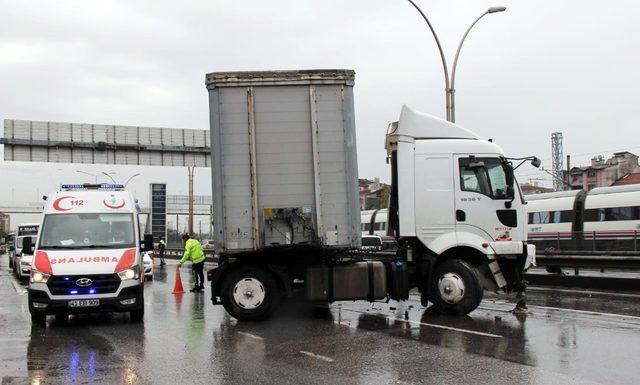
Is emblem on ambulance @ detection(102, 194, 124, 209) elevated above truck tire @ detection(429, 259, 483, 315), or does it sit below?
above

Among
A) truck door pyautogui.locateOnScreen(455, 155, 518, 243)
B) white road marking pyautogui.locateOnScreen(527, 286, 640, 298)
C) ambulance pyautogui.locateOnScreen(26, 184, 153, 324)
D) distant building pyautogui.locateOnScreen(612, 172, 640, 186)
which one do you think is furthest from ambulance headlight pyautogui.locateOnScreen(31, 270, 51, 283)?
distant building pyautogui.locateOnScreen(612, 172, 640, 186)

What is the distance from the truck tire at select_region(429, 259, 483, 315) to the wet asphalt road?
0.28 metres

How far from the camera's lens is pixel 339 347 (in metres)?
8.27

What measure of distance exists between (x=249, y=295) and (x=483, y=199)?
4452mm

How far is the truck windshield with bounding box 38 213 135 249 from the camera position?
36.7 ft

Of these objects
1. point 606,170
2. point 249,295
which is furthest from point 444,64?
point 606,170

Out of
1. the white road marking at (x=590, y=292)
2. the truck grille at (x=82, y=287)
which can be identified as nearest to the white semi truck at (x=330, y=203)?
the truck grille at (x=82, y=287)

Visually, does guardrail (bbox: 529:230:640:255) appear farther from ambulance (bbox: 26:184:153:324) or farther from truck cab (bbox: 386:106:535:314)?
ambulance (bbox: 26:184:153:324)

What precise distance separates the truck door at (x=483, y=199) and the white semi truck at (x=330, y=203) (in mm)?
18

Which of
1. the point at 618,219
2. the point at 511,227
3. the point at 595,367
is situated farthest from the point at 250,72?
the point at 618,219

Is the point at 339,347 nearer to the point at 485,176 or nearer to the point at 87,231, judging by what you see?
the point at 485,176

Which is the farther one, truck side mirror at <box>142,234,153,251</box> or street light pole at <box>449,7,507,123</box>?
street light pole at <box>449,7,507,123</box>

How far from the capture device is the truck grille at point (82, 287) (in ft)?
33.6

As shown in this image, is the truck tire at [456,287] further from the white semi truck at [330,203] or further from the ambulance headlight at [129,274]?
the ambulance headlight at [129,274]
